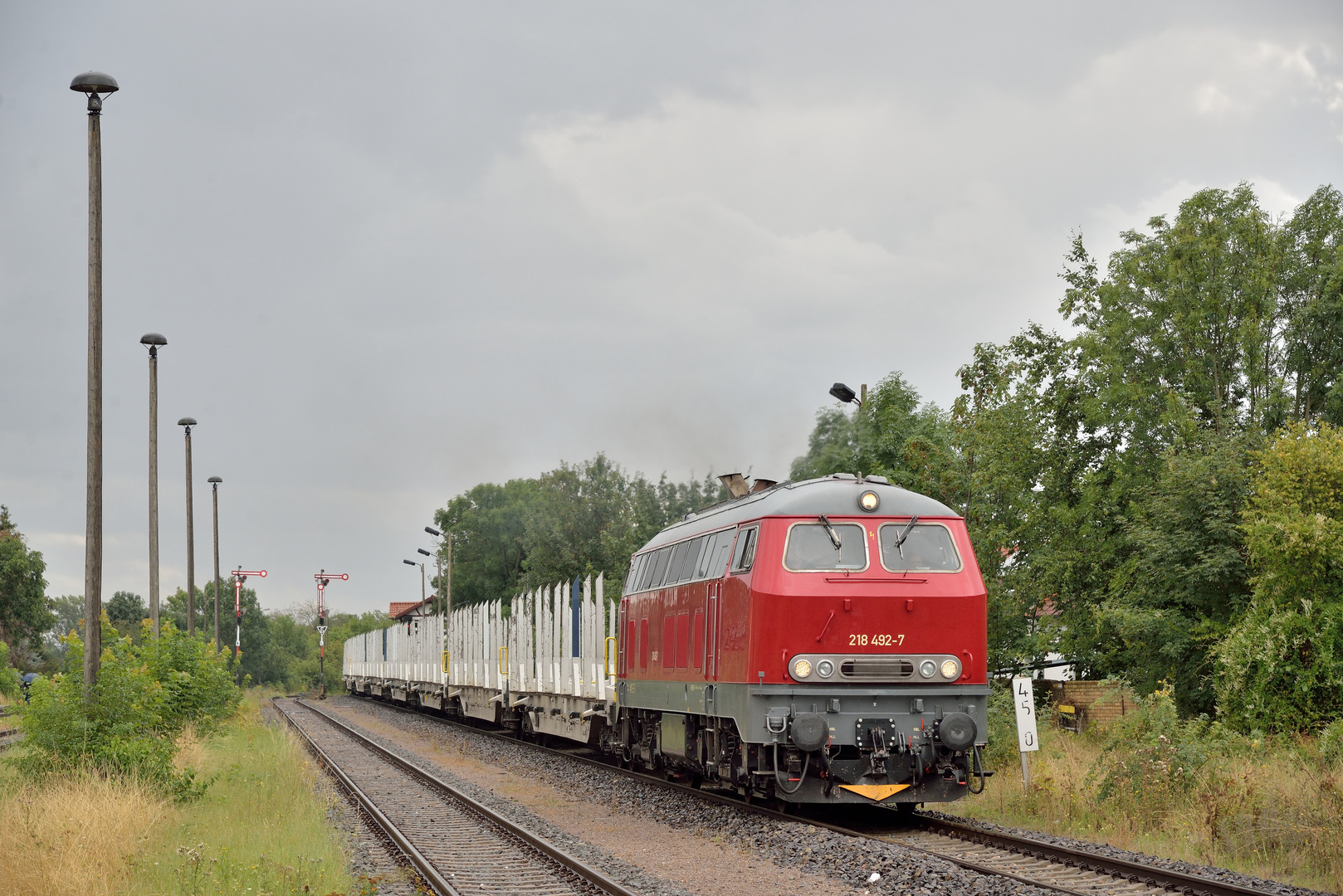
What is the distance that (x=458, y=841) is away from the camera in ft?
44.6

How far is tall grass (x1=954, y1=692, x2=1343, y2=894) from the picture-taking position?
10.9 metres

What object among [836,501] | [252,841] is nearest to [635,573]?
[836,501]

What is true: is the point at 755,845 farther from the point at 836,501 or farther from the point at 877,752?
the point at 836,501

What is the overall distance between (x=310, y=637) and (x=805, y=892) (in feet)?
431

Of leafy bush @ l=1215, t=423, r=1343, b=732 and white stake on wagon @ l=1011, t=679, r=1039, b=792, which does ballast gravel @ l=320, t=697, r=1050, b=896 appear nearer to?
white stake on wagon @ l=1011, t=679, r=1039, b=792

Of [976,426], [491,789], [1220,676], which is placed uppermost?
[976,426]

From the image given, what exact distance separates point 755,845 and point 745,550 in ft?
10.5

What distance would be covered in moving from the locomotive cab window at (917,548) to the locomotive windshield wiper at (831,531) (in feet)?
1.60

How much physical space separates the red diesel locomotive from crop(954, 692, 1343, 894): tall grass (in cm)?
124

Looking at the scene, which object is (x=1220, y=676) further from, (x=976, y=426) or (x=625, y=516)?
(x=625, y=516)

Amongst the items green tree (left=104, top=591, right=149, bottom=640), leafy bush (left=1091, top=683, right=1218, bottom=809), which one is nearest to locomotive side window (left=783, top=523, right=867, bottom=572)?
leafy bush (left=1091, top=683, right=1218, bottom=809)

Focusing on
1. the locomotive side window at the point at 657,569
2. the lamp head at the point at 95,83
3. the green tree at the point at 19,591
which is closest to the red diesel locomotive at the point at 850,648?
the locomotive side window at the point at 657,569

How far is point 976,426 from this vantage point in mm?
28688

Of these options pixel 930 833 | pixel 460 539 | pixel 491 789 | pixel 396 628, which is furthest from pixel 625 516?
pixel 930 833
